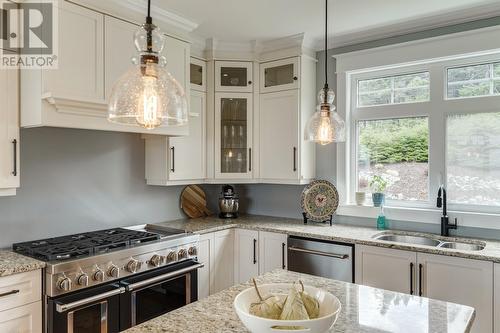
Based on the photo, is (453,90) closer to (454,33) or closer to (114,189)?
(454,33)

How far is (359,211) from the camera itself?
3262mm

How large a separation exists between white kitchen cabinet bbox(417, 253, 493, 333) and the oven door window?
1.64m

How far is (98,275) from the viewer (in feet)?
7.11

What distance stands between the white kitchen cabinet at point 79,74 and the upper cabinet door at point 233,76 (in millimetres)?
1008

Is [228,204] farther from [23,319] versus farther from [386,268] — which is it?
[23,319]

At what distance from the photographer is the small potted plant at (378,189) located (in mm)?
3123

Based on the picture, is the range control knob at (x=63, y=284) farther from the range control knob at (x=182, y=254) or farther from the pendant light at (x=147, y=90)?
the pendant light at (x=147, y=90)

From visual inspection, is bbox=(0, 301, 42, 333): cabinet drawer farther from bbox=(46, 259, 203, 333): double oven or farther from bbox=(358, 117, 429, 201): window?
bbox=(358, 117, 429, 201): window

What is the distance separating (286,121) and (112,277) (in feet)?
6.38

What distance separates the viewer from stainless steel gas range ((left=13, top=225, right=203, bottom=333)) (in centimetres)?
201

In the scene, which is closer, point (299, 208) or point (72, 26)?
point (72, 26)

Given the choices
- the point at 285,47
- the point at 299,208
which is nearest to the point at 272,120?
the point at 285,47

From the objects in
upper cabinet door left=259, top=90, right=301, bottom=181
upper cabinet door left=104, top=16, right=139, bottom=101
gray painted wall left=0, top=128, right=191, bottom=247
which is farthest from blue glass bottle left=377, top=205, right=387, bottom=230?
upper cabinet door left=104, top=16, right=139, bottom=101

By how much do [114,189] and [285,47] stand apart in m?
1.95
